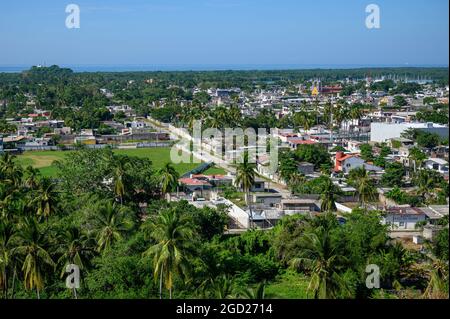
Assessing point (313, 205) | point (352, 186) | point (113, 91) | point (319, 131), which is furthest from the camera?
point (113, 91)

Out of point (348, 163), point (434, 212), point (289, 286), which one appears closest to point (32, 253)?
point (289, 286)

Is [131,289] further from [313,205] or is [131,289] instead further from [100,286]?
[313,205]

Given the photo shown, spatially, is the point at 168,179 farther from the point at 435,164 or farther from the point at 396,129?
the point at 396,129

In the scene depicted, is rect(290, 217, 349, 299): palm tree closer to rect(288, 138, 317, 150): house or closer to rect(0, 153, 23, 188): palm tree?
rect(0, 153, 23, 188): palm tree

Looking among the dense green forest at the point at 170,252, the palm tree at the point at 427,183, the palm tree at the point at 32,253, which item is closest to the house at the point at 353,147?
the palm tree at the point at 427,183

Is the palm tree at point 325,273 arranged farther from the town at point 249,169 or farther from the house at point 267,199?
the house at point 267,199

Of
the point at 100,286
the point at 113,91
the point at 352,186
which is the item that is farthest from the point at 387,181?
the point at 113,91

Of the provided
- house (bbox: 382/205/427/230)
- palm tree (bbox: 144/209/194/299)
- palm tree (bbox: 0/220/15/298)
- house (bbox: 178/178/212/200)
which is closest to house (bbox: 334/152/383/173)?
house (bbox: 178/178/212/200)

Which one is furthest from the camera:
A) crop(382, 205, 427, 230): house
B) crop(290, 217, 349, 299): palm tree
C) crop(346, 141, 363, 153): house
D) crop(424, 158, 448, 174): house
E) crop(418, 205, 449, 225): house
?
crop(346, 141, 363, 153): house
